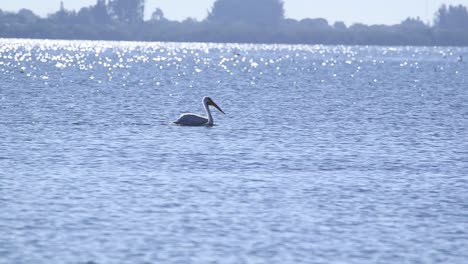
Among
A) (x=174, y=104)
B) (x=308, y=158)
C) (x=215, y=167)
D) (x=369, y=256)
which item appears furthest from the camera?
(x=174, y=104)

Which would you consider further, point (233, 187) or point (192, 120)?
point (192, 120)

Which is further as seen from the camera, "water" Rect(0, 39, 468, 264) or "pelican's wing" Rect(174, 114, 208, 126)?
"pelican's wing" Rect(174, 114, 208, 126)

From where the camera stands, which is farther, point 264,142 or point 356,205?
point 264,142

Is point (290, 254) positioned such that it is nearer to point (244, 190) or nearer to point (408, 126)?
point (244, 190)

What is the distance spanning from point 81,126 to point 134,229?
66.1 ft

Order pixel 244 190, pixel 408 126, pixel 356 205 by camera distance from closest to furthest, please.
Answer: pixel 356 205 < pixel 244 190 < pixel 408 126

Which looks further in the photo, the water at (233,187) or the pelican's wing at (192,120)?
the pelican's wing at (192,120)

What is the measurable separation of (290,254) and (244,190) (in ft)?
21.5

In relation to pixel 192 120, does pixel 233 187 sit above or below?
above

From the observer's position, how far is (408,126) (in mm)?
44000

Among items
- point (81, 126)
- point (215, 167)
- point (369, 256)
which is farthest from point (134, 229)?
point (81, 126)

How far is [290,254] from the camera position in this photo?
64.7 feet

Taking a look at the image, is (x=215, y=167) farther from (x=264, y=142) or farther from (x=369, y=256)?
(x=369, y=256)

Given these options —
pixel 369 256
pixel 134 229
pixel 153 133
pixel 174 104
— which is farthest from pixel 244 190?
pixel 174 104
